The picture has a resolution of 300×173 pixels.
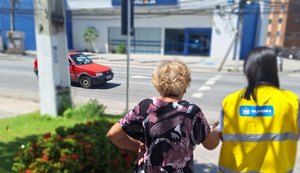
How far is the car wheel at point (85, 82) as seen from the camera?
258 centimetres

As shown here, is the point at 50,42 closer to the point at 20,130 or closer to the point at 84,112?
the point at 84,112

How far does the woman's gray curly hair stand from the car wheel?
96 centimetres

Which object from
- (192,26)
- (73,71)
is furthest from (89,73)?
(192,26)

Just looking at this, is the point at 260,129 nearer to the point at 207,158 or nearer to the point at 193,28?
the point at 207,158

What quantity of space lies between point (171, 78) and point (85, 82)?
1.15 m

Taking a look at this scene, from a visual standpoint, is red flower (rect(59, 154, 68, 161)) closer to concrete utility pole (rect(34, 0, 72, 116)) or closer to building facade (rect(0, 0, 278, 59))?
concrete utility pole (rect(34, 0, 72, 116))

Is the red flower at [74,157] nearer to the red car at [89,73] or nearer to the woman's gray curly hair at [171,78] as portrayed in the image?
the red car at [89,73]

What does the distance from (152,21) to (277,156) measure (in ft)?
71.2

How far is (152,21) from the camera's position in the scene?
2258 centimetres

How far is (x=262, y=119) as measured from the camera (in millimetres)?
1628

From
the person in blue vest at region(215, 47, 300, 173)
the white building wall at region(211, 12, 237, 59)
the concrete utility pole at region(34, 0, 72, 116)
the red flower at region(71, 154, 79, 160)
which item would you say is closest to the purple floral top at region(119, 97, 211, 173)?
the person in blue vest at region(215, 47, 300, 173)

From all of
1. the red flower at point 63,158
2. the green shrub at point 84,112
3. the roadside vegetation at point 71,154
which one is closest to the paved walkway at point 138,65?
the roadside vegetation at point 71,154

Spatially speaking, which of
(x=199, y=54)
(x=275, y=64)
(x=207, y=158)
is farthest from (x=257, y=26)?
(x=275, y=64)

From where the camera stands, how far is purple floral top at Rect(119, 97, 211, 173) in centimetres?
173
